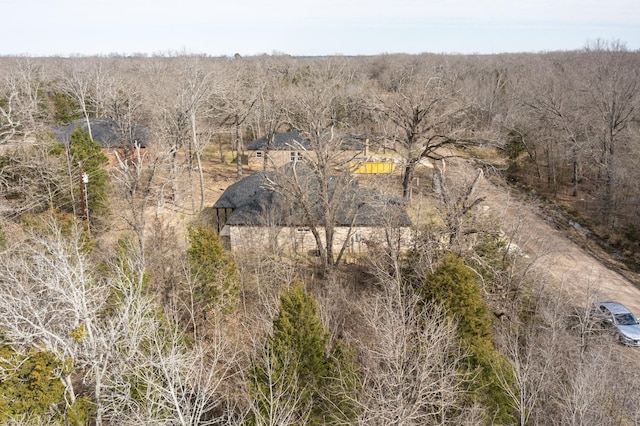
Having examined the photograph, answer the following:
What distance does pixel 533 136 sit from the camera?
43.2 meters

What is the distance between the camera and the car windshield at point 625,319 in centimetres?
1919

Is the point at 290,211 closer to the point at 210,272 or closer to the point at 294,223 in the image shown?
the point at 294,223

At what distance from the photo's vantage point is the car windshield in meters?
19.2

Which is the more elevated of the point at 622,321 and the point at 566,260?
the point at 566,260

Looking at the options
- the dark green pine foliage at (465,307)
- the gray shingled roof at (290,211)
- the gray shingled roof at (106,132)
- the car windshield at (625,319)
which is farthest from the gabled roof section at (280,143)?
the dark green pine foliage at (465,307)

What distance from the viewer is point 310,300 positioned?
Answer: 13.5m

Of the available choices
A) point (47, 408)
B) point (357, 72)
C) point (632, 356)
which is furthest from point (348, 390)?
point (357, 72)

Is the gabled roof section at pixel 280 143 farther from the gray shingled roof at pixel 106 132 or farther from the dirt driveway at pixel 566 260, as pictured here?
the dirt driveway at pixel 566 260

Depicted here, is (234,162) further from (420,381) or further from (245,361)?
(420,381)

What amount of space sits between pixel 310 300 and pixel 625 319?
14.5 metres

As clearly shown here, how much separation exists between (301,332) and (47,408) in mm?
6423

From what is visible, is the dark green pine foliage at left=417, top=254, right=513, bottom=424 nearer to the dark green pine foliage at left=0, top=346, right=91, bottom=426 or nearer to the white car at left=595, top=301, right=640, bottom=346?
the white car at left=595, top=301, right=640, bottom=346

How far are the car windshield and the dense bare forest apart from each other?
1256 millimetres

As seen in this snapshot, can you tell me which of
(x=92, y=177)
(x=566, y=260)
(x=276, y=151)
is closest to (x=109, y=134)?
(x=276, y=151)
